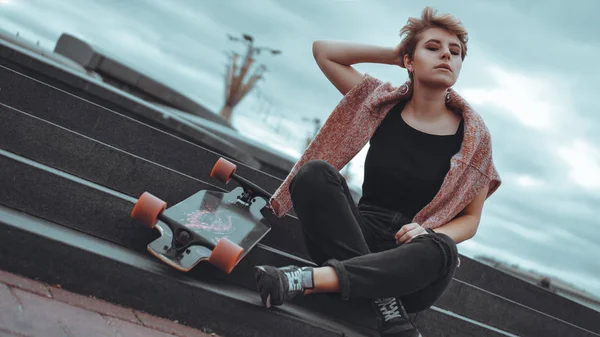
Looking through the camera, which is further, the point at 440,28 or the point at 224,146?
the point at 224,146

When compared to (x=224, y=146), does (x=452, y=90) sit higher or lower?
higher

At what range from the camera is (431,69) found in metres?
3.10

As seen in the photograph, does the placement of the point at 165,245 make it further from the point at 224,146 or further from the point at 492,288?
the point at 492,288

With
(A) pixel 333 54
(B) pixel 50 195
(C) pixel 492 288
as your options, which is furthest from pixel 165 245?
(C) pixel 492 288

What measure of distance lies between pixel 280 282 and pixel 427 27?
169 centimetres

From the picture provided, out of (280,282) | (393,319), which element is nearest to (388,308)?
(393,319)

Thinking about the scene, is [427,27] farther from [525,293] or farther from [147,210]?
[525,293]

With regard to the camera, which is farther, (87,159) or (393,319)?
(87,159)

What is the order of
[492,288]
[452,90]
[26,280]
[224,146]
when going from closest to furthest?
1. [26,280]
2. [452,90]
3. [492,288]
4. [224,146]

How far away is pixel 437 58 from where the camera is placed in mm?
3105

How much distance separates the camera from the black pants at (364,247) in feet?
8.34

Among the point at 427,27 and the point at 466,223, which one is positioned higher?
the point at 427,27

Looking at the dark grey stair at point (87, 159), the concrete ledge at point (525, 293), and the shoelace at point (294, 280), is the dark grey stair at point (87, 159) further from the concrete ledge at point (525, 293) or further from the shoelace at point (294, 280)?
the concrete ledge at point (525, 293)

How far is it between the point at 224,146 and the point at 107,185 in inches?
98.1
